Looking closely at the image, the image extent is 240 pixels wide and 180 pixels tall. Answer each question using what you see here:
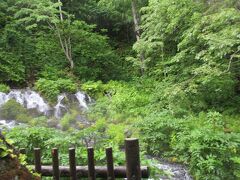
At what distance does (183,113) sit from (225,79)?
2115 millimetres

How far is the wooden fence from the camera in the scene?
2.89m

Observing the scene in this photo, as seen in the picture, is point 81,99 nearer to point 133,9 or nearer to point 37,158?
point 133,9

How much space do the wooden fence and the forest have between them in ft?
4.32

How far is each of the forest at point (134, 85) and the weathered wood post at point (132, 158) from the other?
5.85 feet

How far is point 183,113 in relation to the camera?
431 inches

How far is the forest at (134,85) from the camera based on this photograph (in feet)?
24.7

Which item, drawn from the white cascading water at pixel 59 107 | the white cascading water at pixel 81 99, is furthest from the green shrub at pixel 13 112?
the white cascading water at pixel 81 99

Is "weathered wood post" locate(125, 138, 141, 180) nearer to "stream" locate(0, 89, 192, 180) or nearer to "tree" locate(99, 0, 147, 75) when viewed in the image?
"stream" locate(0, 89, 192, 180)

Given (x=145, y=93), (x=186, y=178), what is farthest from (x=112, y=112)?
(x=186, y=178)

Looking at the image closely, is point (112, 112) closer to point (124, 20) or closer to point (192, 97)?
point (192, 97)

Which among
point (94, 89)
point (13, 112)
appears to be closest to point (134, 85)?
point (94, 89)

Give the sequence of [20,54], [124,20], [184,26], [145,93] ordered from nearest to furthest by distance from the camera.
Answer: [184,26] → [145,93] → [20,54] → [124,20]

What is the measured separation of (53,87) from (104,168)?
1056 cm

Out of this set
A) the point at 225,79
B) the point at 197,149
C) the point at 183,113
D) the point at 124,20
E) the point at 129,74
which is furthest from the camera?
the point at 124,20
